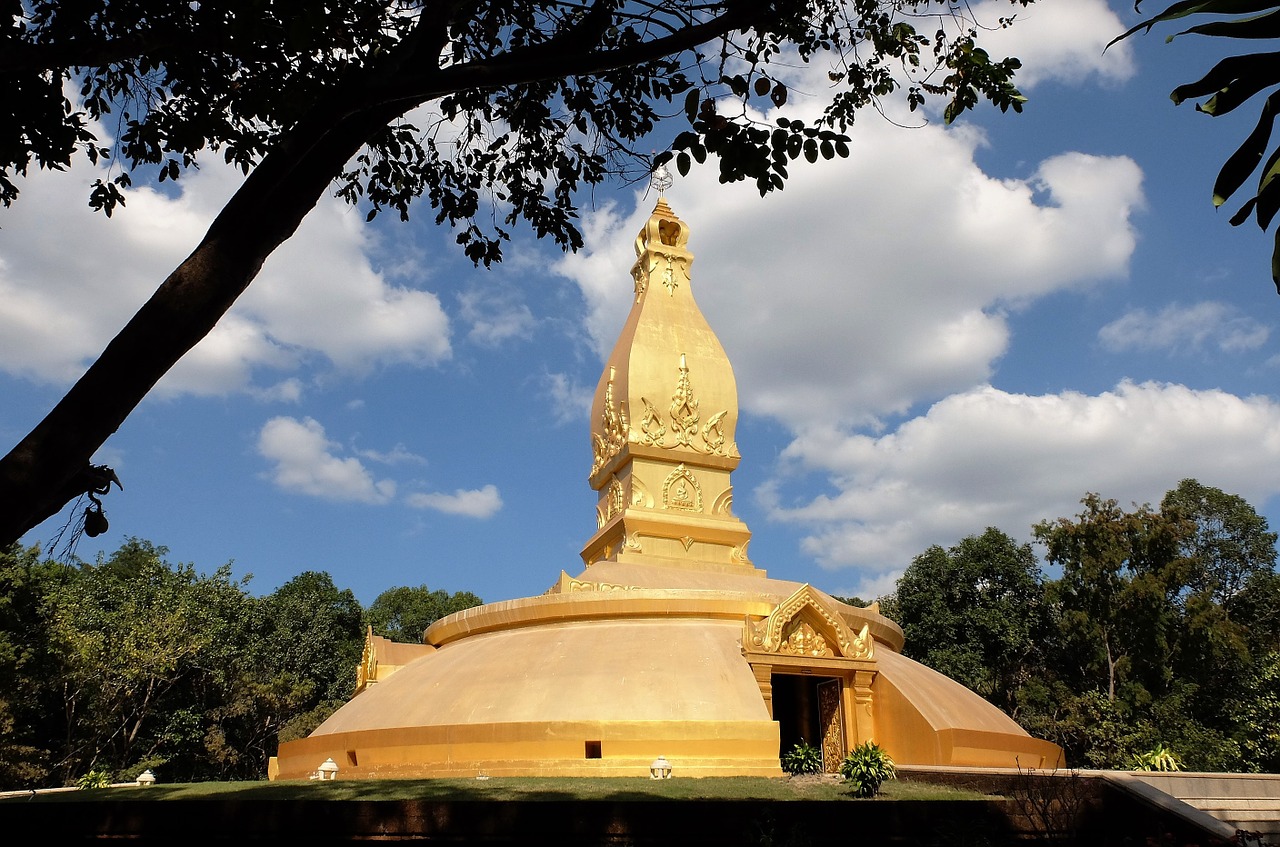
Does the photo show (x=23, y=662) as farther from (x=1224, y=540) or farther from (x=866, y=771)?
(x=1224, y=540)

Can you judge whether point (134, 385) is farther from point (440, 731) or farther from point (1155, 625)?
point (1155, 625)

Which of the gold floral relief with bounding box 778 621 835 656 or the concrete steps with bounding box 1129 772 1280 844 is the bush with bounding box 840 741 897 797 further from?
the gold floral relief with bounding box 778 621 835 656

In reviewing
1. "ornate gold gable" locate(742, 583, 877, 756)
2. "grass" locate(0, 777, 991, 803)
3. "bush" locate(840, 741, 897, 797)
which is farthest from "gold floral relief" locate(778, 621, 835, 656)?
"bush" locate(840, 741, 897, 797)

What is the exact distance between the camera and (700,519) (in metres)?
24.7

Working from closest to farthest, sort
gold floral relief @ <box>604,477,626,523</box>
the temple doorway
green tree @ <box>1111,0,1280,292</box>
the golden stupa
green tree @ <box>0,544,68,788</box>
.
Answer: green tree @ <box>1111,0,1280,292</box> < the golden stupa < the temple doorway < gold floral relief @ <box>604,477,626,523</box> < green tree @ <box>0,544,68,788</box>

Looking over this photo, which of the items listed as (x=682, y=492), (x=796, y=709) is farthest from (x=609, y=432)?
(x=796, y=709)

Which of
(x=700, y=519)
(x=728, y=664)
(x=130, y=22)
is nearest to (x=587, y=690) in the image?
(x=728, y=664)

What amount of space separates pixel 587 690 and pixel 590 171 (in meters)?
9.56

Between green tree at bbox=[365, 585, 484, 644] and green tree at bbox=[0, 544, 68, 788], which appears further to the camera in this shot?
green tree at bbox=[365, 585, 484, 644]

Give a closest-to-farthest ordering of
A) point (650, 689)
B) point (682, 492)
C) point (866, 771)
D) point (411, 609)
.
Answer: point (866, 771) < point (650, 689) < point (682, 492) < point (411, 609)

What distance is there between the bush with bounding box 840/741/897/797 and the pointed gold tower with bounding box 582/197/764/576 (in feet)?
36.7

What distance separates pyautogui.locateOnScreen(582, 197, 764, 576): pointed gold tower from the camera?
960 inches

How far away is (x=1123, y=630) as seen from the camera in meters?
32.3

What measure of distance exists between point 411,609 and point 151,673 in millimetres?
28080
